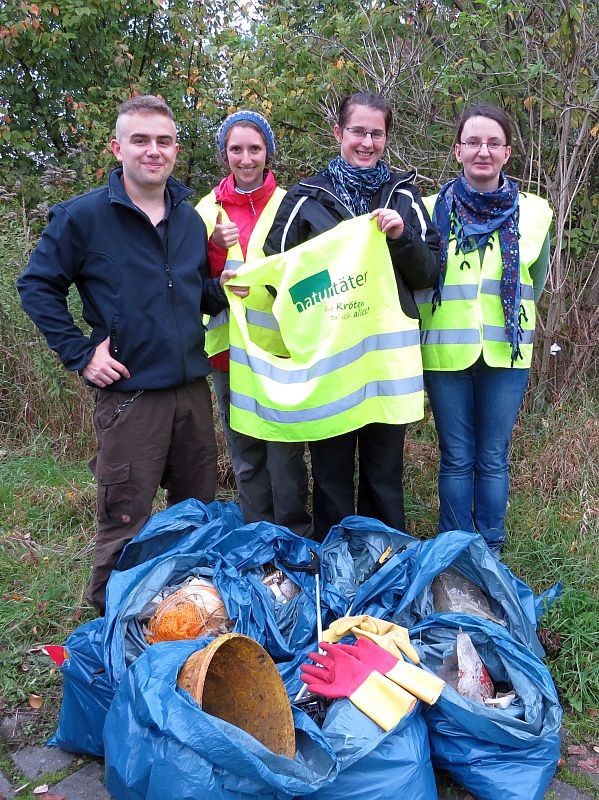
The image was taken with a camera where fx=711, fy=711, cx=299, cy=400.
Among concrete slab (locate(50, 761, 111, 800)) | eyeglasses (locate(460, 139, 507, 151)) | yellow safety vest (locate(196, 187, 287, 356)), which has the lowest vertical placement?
concrete slab (locate(50, 761, 111, 800))

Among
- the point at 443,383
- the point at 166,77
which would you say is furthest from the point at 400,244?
the point at 166,77

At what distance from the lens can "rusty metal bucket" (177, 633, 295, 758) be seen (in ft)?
7.05

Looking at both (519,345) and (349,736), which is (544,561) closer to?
(519,345)

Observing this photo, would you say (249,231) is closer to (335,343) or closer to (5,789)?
(335,343)

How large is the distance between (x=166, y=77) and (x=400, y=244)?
6939mm

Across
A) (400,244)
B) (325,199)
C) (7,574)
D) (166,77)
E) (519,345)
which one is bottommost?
(7,574)

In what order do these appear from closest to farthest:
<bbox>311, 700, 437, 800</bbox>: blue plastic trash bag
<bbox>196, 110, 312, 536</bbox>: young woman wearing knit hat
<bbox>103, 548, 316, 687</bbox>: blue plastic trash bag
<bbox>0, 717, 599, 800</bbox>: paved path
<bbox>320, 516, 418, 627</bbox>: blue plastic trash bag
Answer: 1. <bbox>311, 700, 437, 800</bbox>: blue plastic trash bag
2. <bbox>0, 717, 599, 800</bbox>: paved path
3. <bbox>103, 548, 316, 687</bbox>: blue plastic trash bag
4. <bbox>320, 516, 418, 627</bbox>: blue plastic trash bag
5. <bbox>196, 110, 312, 536</bbox>: young woman wearing knit hat

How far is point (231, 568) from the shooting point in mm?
2850

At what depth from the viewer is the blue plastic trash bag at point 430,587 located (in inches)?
108

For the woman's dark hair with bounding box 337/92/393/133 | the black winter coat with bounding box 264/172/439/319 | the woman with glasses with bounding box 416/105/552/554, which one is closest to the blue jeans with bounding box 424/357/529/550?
the woman with glasses with bounding box 416/105/552/554

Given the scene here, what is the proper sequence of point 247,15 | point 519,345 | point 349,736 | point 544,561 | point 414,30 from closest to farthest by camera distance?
point 349,736
point 519,345
point 544,561
point 414,30
point 247,15

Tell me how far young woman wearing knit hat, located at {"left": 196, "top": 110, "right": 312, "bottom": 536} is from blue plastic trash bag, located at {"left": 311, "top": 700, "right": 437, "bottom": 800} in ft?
3.92

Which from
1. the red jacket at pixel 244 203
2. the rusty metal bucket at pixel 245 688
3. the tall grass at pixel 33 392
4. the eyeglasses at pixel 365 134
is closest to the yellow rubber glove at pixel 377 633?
the rusty metal bucket at pixel 245 688

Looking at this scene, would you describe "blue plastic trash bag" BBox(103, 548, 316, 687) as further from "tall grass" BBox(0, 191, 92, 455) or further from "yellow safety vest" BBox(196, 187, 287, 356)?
"tall grass" BBox(0, 191, 92, 455)
